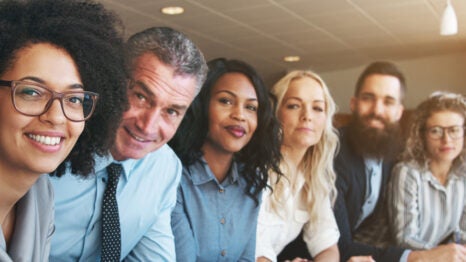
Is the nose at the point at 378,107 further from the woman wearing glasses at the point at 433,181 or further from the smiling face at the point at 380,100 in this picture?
the woman wearing glasses at the point at 433,181

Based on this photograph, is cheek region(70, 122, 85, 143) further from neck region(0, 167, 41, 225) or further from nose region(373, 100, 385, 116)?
nose region(373, 100, 385, 116)

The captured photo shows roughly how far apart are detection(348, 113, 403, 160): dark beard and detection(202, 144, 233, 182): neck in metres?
0.98

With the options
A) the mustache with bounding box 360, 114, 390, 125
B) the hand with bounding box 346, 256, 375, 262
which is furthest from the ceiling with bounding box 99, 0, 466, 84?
the hand with bounding box 346, 256, 375, 262

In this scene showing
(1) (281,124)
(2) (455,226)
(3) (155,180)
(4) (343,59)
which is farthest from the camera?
(4) (343,59)

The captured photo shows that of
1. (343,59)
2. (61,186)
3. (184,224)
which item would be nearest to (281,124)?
(184,224)

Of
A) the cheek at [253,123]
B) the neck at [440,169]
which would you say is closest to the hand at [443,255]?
the neck at [440,169]

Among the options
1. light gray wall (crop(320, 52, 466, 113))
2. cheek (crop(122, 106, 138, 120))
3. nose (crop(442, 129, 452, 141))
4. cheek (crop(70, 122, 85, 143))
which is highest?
light gray wall (crop(320, 52, 466, 113))

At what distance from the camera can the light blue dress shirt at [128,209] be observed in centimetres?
150

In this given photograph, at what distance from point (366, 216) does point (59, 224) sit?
5.71ft

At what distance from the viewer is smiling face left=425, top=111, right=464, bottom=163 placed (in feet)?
8.63

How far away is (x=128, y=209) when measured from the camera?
1595 mm

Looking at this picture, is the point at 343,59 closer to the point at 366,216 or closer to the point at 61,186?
the point at 366,216

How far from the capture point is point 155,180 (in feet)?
5.52

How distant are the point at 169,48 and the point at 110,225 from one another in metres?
0.57
